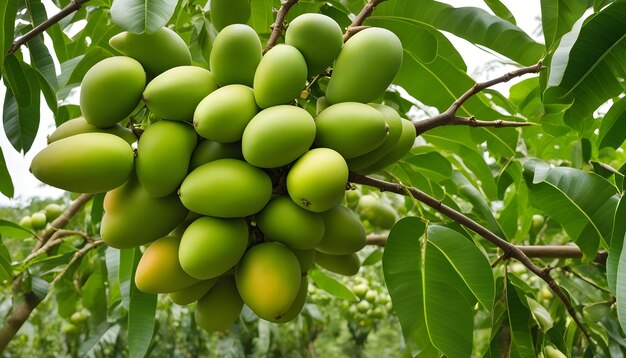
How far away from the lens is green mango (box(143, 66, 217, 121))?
2.91 feet

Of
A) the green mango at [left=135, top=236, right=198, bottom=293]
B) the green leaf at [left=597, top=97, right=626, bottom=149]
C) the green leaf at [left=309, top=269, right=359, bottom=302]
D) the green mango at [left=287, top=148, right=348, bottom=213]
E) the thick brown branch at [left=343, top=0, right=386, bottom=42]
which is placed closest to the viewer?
the green mango at [left=287, top=148, right=348, bottom=213]

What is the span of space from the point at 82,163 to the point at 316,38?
1.36 feet

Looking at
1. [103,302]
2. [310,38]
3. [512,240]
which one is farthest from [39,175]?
[103,302]

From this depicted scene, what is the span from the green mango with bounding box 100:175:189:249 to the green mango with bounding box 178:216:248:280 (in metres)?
0.05

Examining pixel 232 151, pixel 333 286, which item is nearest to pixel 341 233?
pixel 232 151

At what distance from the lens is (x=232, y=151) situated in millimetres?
941

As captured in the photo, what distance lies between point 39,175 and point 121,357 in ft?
8.58

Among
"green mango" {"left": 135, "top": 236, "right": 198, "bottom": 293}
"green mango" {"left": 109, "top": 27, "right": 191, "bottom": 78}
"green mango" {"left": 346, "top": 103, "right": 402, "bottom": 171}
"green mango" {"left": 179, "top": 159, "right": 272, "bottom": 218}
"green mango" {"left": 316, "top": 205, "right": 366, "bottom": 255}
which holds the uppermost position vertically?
"green mango" {"left": 109, "top": 27, "right": 191, "bottom": 78}

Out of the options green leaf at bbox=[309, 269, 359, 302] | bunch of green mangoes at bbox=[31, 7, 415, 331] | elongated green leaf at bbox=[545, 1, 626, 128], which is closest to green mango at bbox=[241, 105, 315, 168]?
bunch of green mangoes at bbox=[31, 7, 415, 331]

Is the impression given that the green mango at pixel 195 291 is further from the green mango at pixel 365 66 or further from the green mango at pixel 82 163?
the green mango at pixel 365 66

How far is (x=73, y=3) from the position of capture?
1.07 m

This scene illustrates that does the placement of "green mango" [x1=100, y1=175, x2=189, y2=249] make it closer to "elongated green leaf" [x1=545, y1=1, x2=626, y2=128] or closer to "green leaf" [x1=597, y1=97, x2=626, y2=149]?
"elongated green leaf" [x1=545, y1=1, x2=626, y2=128]

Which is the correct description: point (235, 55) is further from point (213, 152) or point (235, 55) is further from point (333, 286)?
point (333, 286)

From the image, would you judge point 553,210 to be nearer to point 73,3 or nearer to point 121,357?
point 73,3
